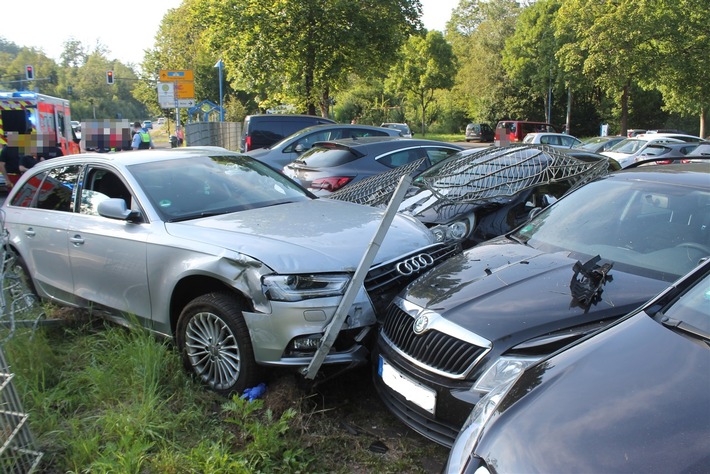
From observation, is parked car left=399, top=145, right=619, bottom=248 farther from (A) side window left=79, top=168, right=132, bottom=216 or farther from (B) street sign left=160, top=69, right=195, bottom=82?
(B) street sign left=160, top=69, right=195, bottom=82

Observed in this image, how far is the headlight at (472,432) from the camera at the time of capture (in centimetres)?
193

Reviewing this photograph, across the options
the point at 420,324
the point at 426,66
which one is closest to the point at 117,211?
the point at 420,324

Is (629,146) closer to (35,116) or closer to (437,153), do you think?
(437,153)

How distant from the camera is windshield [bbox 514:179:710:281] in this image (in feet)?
11.1

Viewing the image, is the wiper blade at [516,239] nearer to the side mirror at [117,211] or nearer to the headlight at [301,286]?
the headlight at [301,286]

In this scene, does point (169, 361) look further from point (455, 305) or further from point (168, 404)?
point (455, 305)

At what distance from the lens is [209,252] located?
12.0ft

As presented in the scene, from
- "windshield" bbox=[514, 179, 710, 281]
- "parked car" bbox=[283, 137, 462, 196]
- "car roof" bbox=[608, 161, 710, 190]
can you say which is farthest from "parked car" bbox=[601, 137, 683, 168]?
"windshield" bbox=[514, 179, 710, 281]

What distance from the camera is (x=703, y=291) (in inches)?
91.1

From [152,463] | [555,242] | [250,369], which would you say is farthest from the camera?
[555,242]

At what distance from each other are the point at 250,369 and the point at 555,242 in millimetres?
2249

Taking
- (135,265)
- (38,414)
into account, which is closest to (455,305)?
(135,265)

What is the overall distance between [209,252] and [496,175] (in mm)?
3684

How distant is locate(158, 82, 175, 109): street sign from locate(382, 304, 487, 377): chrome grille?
62.5 feet
